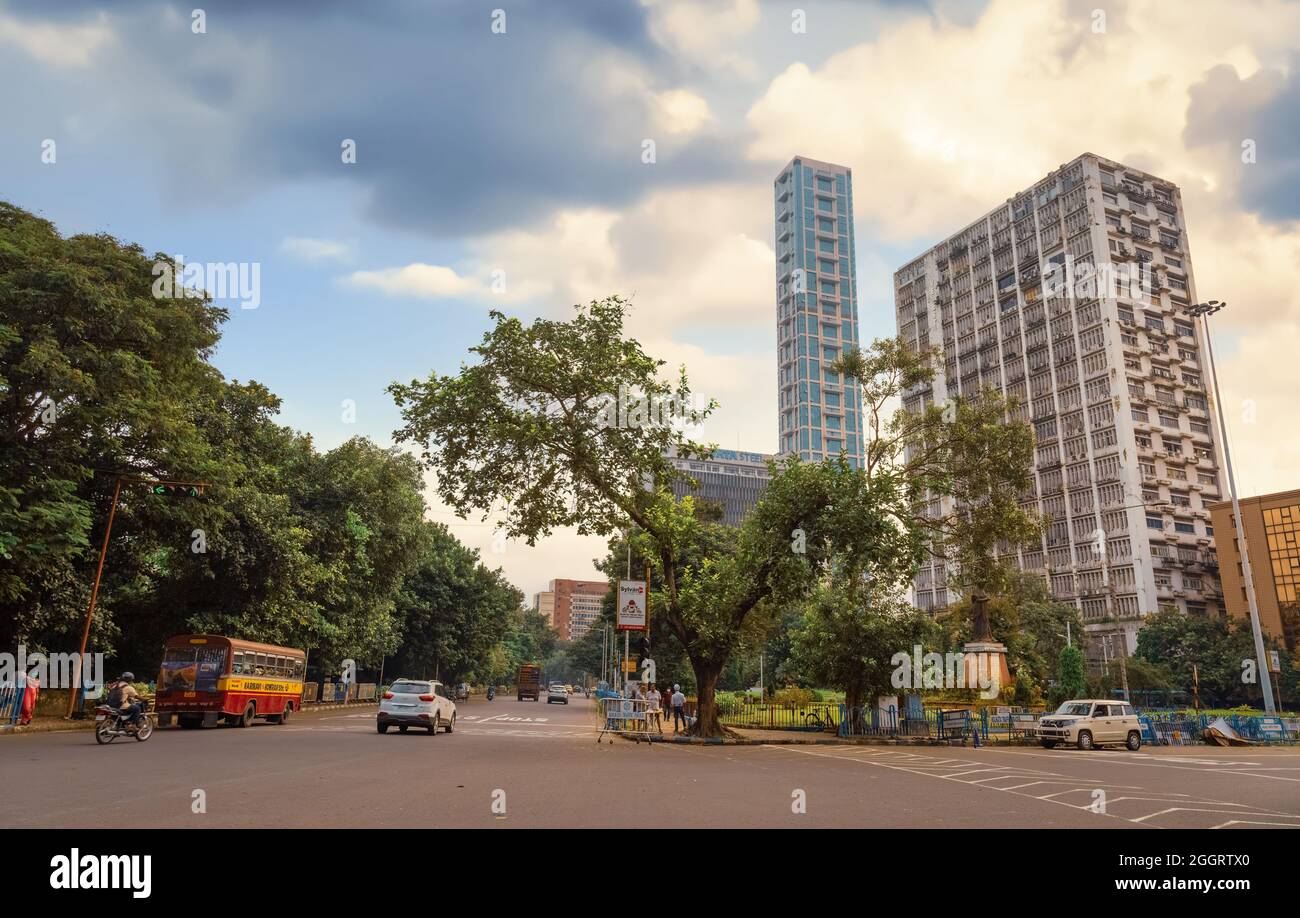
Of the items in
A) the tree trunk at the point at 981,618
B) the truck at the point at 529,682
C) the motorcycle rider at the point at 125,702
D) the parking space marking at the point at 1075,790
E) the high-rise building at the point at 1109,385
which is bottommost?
the truck at the point at 529,682

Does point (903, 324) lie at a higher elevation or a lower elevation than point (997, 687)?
higher

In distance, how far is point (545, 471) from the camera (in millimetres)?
25609

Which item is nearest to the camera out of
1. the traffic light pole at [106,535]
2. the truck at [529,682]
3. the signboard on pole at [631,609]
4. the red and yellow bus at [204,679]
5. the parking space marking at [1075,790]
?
the parking space marking at [1075,790]

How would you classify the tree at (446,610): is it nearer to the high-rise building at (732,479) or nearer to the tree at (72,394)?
the tree at (72,394)

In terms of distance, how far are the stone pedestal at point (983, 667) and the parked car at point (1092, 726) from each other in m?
7.88

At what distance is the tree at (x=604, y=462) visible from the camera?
2405cm

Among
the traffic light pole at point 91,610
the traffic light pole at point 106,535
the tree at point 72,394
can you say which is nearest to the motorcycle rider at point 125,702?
the tree at point 72,394

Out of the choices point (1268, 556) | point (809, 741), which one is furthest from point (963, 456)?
point (1268, 556)

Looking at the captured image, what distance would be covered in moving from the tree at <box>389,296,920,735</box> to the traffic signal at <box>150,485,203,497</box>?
729cm

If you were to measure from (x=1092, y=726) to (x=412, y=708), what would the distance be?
2138 centimetres

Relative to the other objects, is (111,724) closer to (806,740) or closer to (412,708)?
(412,708)

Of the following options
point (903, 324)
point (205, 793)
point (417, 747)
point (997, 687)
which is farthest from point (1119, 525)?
point (205, 793)

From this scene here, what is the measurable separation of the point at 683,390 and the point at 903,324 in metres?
98.6

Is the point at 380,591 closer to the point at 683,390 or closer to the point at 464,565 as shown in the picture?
the point at 464,565
